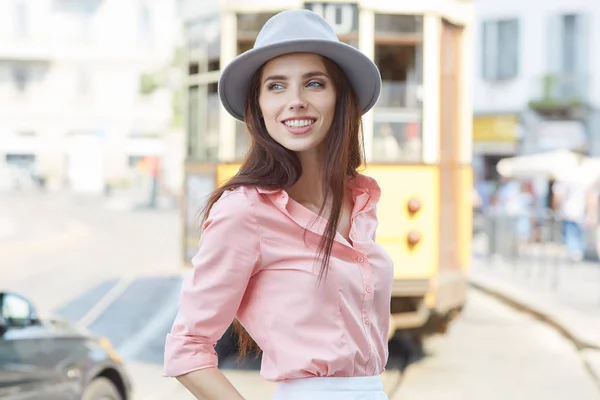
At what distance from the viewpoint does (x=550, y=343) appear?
1030 cm

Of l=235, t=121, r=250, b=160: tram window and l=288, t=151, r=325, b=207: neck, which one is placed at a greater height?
l=235, t=121, r=250, b=160: tram window

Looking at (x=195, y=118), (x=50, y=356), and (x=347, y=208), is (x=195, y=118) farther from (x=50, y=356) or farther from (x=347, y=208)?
(x=347, y=208)

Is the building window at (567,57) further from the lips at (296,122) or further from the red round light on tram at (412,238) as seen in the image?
the lips at (296,122)

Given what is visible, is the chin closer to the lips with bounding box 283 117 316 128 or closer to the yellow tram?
the lips with bounding box 283 117 316 128

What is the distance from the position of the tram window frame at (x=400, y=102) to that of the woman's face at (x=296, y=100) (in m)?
6.19

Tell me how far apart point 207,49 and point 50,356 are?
4.72 m

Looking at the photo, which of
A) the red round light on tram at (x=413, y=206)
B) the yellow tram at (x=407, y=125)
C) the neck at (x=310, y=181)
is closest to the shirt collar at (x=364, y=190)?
the neck at (x=310, y=181)

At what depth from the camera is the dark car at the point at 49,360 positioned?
4449 millimetres

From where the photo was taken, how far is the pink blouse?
204 centimetres

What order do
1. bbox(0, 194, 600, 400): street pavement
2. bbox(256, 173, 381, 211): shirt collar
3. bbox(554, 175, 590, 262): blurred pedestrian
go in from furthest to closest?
1. bbox(554, 175, 590, 262): blurred pedestrian
2. bbox(0, 194, 600, 400): street pavement
3. bbox(256, 173, 381, 211): shirt collar

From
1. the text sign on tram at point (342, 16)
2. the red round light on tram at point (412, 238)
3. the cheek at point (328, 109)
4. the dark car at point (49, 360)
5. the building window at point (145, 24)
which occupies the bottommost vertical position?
Result: the dark car at point (49, 360)

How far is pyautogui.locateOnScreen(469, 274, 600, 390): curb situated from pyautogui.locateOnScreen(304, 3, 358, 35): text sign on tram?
3.32 metres

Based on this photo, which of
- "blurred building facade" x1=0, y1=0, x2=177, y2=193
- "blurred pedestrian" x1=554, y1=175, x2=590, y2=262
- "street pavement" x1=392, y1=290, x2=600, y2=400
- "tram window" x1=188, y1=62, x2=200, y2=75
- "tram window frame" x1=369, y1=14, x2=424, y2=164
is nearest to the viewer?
"street pavement" x1=392, y1=290, x2=600, y2=400

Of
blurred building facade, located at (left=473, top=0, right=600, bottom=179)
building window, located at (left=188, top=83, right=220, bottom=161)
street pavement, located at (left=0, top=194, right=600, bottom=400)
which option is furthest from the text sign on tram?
blurred building facade, located at (left=473, top=0, right=600, bottom=179)
